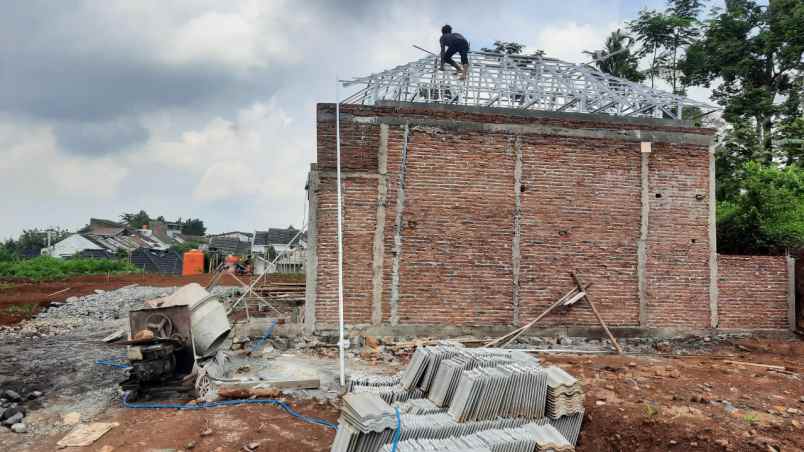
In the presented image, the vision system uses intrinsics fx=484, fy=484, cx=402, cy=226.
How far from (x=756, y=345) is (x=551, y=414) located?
7.63m

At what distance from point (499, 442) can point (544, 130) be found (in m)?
7.52

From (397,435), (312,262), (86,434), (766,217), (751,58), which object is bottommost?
(86,434)

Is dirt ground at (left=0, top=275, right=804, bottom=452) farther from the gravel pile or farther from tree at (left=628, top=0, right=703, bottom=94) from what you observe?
tree at (left=628, top=0, right=703, bottom=94)

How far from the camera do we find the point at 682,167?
10789 mm

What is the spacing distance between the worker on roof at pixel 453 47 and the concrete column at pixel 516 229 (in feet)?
7.29

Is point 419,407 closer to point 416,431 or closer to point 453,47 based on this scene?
point 416,431

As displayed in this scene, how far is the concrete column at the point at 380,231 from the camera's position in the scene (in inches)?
382

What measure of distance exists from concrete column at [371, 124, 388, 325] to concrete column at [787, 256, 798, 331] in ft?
30.5

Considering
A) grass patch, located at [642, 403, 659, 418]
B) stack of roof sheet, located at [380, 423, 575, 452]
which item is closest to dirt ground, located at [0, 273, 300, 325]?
stack of roof sheet, located at [380, 423, 575, 452]

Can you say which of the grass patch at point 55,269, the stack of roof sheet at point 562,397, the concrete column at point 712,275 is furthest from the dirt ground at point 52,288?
the concrete column at point 712,275

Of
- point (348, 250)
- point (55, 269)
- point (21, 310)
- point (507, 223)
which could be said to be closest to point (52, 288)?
point (21, 310)

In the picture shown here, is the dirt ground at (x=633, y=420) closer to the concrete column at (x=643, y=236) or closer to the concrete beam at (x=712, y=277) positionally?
the concrete column at (x=643, y=236)

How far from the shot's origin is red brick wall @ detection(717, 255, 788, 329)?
425 inches

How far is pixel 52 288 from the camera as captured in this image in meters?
20.2
